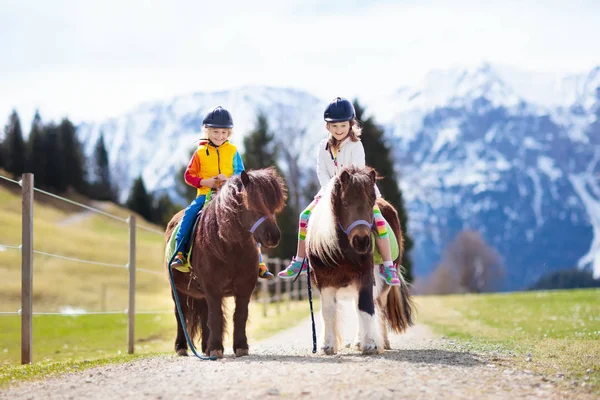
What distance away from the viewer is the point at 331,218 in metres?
6.93

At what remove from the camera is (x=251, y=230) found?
21.8ft

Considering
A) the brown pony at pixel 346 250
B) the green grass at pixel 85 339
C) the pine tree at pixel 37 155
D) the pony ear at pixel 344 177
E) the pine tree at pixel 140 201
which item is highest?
the pine tree at pixel 37 155

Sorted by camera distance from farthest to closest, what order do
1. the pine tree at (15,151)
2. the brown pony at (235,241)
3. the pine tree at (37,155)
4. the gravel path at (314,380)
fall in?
the pine tree at (37,155) < the pine tree at (15,151) < the brown pony at (235,241) < the gravel path at (314,380)

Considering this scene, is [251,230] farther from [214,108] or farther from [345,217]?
[214,108]

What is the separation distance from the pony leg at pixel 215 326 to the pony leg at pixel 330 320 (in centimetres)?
104

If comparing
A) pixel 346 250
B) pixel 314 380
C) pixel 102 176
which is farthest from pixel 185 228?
pixel 102 176

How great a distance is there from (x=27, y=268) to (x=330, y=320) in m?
3.62

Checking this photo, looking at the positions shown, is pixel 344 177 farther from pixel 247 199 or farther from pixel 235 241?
pixel 235 241

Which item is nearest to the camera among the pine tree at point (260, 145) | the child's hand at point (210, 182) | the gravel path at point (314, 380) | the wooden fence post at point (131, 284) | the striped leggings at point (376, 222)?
the gravel path at point (314, 380)

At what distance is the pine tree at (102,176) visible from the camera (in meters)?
91.6

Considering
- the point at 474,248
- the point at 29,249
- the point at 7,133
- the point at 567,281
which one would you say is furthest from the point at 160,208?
the point at 29,249

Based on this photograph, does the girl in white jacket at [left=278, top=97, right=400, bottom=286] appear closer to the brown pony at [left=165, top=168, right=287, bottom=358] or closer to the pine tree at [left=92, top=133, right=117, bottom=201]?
the brown pony at [left=165, top=168, right=287, bottom=358]

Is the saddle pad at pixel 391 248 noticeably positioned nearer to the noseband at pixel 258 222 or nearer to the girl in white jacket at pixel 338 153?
the girl in white jacket at pixel 338 153

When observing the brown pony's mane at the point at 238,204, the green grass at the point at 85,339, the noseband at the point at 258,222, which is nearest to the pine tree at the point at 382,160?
the green grass at the point at 85,339
